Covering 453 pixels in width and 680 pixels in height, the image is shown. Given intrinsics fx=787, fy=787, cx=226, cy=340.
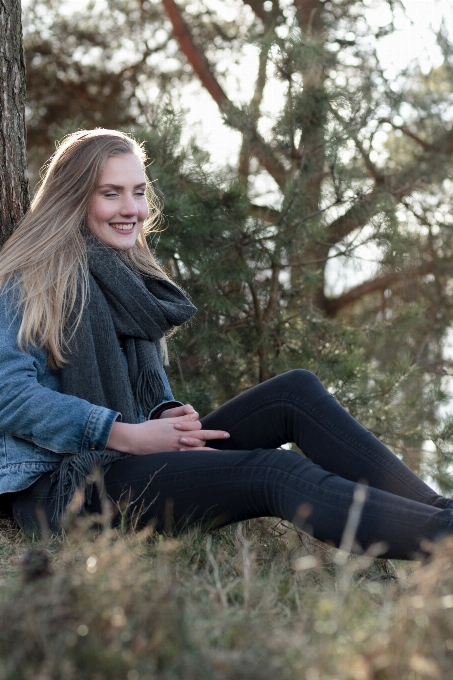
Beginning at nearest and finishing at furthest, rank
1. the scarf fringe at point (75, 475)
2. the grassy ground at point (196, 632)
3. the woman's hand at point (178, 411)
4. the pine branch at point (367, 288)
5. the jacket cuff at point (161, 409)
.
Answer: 1. the grassy ground at point (196, 632)
2. the scarf fringe at point (75, 475)
3. the woman's hand at point (178, 411)
4. the jacket cuff at point (161, 409)
5. the pine branch at point (367, 288)

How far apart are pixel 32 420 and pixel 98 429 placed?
147 mm

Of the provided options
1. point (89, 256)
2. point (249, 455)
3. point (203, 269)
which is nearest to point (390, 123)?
point (203, 269)

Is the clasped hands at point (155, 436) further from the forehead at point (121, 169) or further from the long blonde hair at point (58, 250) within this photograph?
the forehead at point (121, 169)

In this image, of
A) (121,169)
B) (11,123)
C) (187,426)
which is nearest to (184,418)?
(187,426)

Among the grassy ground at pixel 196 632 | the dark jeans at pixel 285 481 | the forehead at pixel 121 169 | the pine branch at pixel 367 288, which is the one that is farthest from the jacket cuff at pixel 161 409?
the pine branch at pixel 367 288

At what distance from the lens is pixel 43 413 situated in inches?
68.7

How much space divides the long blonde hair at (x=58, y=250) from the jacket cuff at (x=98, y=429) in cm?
18

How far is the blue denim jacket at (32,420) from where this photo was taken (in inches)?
68.9

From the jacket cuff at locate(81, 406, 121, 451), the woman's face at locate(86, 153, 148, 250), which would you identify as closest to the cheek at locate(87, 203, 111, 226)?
the woman's face at locate(86, 153, 148, 250)

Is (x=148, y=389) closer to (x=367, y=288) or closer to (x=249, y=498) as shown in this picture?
(x=249, y=498)

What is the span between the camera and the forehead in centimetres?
210

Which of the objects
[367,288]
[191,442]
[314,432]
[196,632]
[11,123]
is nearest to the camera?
[196,632]

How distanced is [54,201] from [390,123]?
3.29 metres

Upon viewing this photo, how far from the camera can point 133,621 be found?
1.02 m
